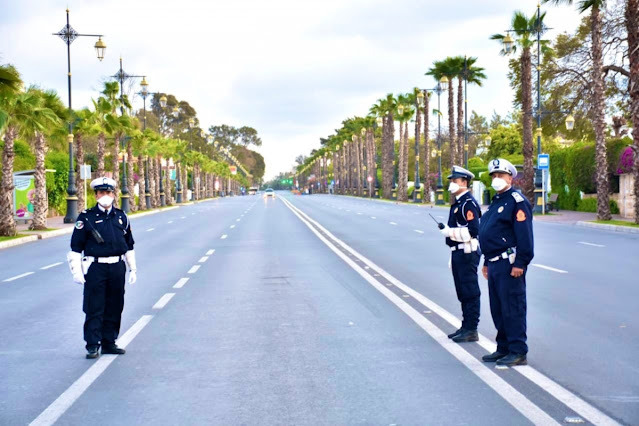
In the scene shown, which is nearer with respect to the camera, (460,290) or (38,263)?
(460,290)

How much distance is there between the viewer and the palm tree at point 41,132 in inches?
1148

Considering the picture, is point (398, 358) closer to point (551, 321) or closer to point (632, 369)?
point (632, 369)

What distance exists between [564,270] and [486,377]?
29.5ft

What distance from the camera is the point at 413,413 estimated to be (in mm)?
5430

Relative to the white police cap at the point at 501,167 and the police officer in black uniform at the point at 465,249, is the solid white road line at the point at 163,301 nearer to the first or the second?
the police officer in black uniform at the point at 465,249

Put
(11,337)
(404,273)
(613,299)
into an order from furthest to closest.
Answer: (404,273) < (613,299) < (11,337)

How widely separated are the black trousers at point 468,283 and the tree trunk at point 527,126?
3479 cm

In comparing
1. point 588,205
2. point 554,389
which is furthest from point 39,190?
point 554,389

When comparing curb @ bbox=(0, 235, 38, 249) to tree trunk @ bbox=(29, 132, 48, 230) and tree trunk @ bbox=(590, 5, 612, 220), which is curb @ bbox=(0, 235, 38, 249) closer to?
tree trunk @ bbox=(29, 132, 48, 230)

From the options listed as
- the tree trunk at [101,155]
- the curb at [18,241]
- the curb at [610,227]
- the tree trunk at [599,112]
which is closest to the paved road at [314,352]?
the curb at [18,241]

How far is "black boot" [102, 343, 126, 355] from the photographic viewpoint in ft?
24.8

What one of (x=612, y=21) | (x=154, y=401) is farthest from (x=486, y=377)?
(x=612, y=21)

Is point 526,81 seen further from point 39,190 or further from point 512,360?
point 512,360

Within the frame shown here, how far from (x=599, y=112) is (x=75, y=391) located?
29.4 metres
